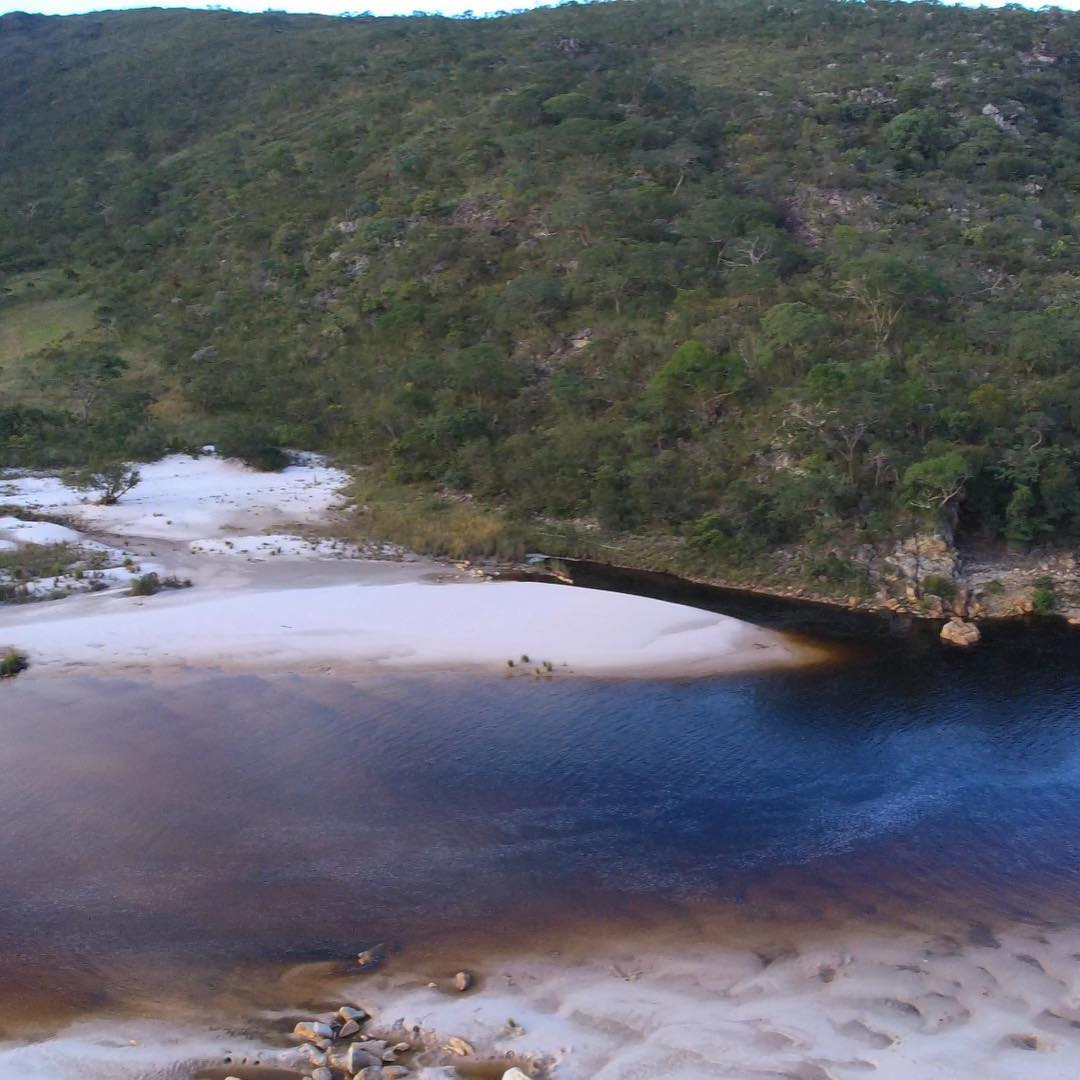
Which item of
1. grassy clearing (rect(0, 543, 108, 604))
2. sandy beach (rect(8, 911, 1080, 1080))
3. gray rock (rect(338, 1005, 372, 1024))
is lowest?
sandy beach (rect(8, 911, 1080, 1080))

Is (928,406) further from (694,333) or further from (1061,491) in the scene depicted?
(694,333)

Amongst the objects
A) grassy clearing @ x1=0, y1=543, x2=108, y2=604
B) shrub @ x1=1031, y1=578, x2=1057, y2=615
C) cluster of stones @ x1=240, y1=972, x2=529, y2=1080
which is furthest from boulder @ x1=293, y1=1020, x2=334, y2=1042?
shrub @ x1=1031, y1=578, x2=1057, y2=615

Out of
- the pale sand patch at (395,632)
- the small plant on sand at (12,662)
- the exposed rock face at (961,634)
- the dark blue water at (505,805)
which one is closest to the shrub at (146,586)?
the pale sand patch at (395,632)

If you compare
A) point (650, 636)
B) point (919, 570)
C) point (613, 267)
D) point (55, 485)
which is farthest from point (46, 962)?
point (613, 267)

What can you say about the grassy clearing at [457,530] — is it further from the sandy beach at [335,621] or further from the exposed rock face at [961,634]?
the exposed rock face at [961,634]

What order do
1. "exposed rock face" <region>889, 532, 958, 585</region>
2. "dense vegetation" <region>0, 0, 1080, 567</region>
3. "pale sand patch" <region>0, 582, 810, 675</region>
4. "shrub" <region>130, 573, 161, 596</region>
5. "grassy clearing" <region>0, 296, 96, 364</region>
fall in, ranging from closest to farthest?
1. "pale sand patch" <region>0, 582, 810, 675</region>
2. "shrub" <region>130, 573, 161, 596</region>
3. "exposed rock face" <region>889, 532, 958, 585</region>
4. "dense vegetation" <region>0, 0, 1080, 567</region>
5. "grassy clearing" <region>0, 296, 96, 364</region>

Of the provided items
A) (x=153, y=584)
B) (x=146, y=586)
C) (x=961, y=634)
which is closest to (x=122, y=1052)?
(x=146, y=586)

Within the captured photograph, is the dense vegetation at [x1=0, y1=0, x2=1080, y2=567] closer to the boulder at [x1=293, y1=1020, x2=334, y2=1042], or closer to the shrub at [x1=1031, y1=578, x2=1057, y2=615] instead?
the shrub at [x1=1031, y1=578, x2=1057, y2=615]
